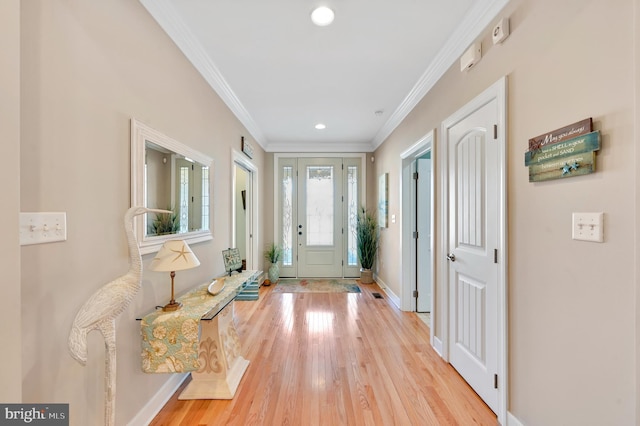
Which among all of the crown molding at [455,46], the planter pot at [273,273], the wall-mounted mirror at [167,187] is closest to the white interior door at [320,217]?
the planter pot at [273,273]

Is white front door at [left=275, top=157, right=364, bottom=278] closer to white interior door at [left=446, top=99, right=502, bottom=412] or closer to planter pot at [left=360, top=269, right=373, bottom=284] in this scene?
planter pot at [left=360, top=269, right=373, bottom=284]

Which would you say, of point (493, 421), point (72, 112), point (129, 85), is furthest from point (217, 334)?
point (493, 421)

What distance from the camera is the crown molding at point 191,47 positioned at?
1.66m

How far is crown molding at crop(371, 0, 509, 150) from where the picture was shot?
5.43 feet

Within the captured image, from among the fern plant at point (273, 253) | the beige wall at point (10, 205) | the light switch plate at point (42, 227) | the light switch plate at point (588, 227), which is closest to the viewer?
the beige wall at point (10, 205)

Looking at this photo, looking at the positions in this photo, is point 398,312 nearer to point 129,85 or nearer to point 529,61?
point 529,61

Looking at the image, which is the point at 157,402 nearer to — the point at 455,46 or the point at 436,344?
the point at 436,344

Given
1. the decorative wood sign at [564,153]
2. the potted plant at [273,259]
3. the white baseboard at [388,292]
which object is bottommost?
the white baseboard at [388,292]

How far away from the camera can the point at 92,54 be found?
1.21 m

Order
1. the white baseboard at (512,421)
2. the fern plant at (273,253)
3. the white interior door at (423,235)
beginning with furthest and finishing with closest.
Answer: the fern plant at (273,253), the white interior door at (423,235), the white baseboard at (512,421)

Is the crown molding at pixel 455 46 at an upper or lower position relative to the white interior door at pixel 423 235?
upper

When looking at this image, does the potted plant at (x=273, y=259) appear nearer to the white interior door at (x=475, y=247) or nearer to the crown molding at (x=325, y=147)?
the crown molding at (x=325, y=147)

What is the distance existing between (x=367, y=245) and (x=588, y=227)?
3.77 metres

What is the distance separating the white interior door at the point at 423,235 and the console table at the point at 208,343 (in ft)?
7.60
